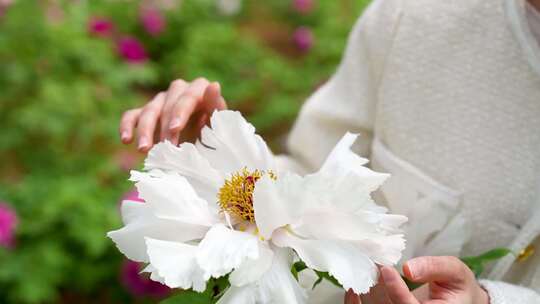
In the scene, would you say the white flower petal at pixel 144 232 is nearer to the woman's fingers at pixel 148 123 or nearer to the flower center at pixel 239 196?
the flower center at pixel 239 196

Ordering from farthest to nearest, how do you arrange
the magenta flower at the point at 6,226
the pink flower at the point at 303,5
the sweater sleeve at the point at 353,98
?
1. the pink flower at the point at 303,5
2. the magenta flower at the point at 6,226
3. the sweater sleeve at the point at 353,98

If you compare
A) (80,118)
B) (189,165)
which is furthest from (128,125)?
(80,118)

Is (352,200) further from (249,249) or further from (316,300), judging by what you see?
(316,300)

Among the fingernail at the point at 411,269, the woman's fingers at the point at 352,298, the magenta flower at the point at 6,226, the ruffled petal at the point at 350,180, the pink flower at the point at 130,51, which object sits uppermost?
the ruffled petal at the point at 350,180

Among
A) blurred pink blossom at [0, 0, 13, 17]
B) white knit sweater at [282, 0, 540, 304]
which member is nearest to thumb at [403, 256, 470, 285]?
white knit sweater at [282, 0, 540, 304]

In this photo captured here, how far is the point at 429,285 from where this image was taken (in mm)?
672

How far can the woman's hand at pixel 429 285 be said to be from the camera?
0.59 meters

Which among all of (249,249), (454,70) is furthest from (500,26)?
(249,249)

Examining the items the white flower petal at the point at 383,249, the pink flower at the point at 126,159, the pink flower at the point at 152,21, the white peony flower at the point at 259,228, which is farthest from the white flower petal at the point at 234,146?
the pink flower at the point at 152,21

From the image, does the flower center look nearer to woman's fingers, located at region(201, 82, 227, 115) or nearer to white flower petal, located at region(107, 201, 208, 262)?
white flower petal, located at region(107, 201, 208, 262)

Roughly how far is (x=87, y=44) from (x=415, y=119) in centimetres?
148

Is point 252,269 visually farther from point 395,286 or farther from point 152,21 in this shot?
point 152,21

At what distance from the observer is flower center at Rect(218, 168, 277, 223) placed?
0.61 meters

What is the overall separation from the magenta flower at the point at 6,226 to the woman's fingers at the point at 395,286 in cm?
148
